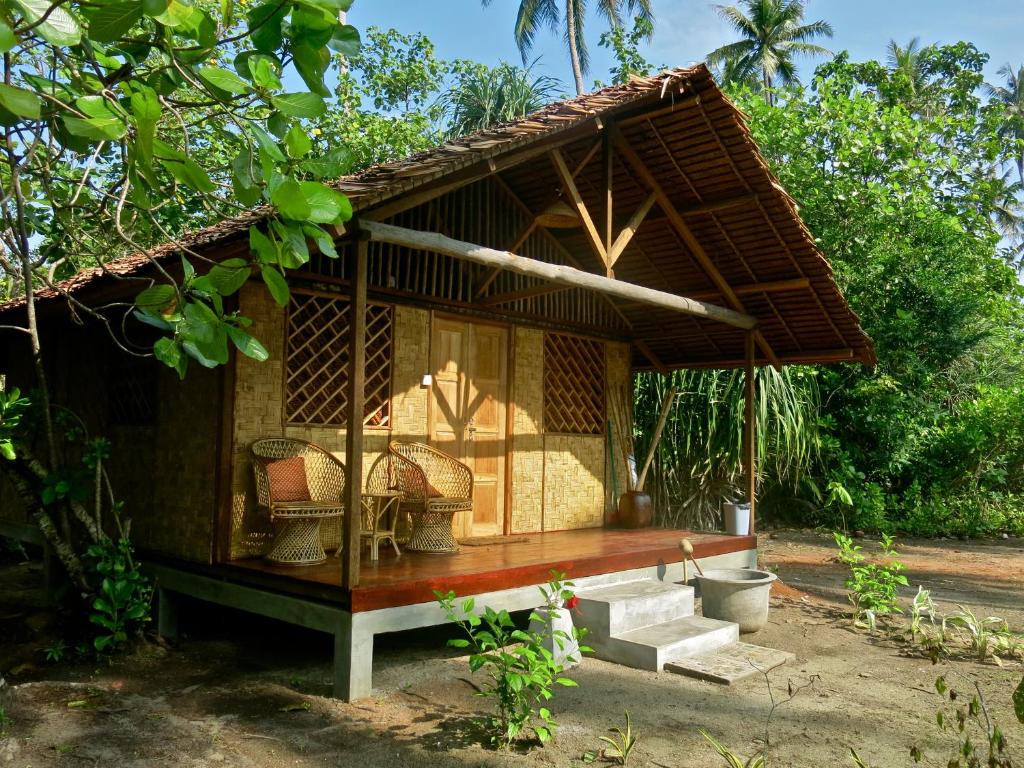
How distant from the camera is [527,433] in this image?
7484 millimetres

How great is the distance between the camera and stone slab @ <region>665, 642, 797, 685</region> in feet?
15.4

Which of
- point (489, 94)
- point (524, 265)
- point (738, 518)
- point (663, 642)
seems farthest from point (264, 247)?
point (489, 94)

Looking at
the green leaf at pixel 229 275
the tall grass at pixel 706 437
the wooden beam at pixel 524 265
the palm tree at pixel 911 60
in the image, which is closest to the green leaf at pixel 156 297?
the green leaf at pixel 229 275

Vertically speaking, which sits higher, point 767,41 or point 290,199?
point 767,41

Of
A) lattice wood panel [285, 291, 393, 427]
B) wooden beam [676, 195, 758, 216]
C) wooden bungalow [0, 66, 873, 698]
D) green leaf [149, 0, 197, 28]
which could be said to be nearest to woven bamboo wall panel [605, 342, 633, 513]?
wooden bungalow [0, 66, 873, 698]

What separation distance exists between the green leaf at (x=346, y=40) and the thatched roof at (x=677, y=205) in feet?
7.09

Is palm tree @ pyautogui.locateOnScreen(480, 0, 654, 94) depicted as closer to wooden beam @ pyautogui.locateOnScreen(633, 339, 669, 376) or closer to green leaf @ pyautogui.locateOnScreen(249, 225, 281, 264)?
wooden beam @ pyautogui.locateOnScreen(633, 339, 669, 376)

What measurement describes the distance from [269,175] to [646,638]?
4091mm

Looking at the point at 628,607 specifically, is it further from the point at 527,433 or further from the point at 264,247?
the point at 264,247

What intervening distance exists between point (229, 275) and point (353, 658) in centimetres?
270

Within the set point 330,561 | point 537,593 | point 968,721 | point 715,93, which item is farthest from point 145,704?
point 715,93

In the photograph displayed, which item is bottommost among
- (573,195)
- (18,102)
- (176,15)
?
(18,102)

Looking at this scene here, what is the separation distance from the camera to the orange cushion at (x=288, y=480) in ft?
17.3

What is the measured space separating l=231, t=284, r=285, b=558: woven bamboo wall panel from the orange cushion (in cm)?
21
